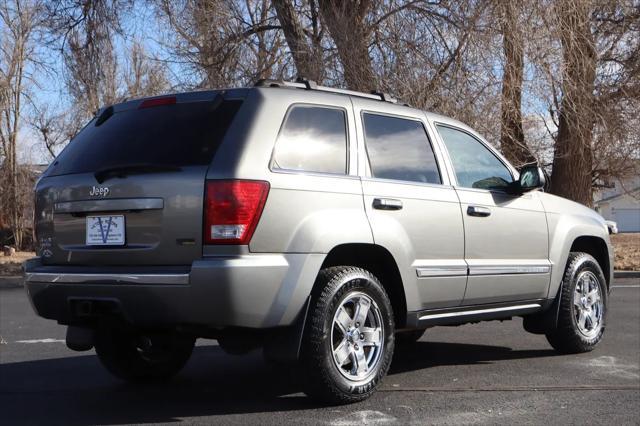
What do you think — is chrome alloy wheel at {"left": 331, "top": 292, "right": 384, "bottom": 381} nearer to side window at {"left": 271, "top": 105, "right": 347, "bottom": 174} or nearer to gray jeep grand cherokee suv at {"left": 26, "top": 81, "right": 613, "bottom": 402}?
gray jeep grand cherokee suv at {"left": 26, "top": 81, "right": 613, "bottom": 402}

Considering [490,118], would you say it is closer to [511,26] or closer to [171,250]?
[511,26]

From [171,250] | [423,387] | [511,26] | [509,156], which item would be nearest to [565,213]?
[423,387]

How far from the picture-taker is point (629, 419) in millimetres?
5004

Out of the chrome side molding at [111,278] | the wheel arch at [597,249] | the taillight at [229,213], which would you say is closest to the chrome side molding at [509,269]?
the wheel arch at [597,249]

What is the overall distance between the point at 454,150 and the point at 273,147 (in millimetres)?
1953

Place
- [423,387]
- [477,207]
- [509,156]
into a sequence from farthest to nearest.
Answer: [509,156]
[477,207]
[423,387]

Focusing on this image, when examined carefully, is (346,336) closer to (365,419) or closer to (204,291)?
(365,419)

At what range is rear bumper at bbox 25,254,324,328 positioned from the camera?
466cm

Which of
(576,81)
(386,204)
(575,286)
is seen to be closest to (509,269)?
(575,286)

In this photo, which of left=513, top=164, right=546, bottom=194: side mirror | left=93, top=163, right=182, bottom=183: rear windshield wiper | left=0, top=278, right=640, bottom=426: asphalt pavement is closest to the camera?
left=93, top=163, right=182, bottom=183: rear windshield wiper

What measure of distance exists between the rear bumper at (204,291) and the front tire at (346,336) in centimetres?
16

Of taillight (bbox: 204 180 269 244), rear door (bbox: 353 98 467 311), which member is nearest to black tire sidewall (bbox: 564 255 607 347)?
rear door (bbox: 353 98 467 311)

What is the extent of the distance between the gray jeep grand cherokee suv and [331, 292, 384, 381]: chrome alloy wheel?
0.01 meters

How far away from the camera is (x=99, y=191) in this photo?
Result: 509 centimetres
